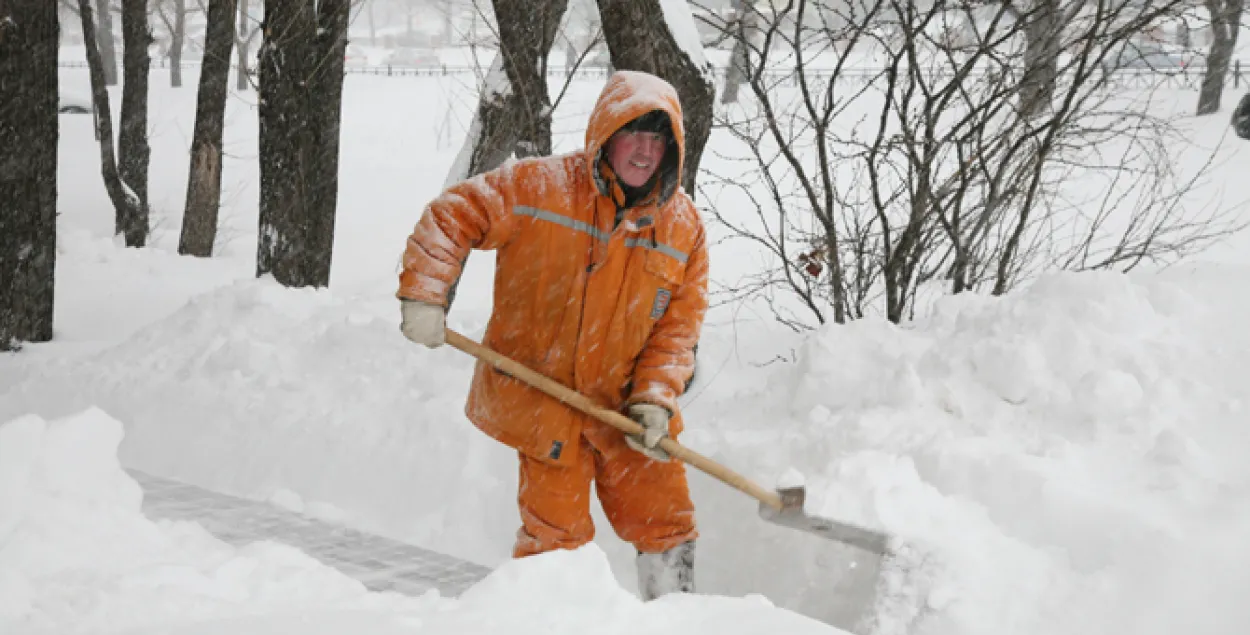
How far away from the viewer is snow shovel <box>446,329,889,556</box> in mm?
3303

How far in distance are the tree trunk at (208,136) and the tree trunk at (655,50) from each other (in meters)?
6.13

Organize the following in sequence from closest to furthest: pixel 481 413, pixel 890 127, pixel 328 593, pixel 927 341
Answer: pixel 328 593 < pixel 481 413 < pixel 927 341 < pixel 890 127

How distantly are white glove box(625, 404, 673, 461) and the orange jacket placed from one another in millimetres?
35

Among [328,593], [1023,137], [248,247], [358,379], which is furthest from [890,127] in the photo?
[328,593]

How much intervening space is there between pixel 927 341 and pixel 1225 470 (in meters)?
1.43

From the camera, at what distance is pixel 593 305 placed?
328 cm

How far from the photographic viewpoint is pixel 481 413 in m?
3.48

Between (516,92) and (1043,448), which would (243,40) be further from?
(1043,448)

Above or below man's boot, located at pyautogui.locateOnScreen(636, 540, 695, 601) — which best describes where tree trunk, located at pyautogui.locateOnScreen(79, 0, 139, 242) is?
above

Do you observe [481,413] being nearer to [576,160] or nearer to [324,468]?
[576,160]

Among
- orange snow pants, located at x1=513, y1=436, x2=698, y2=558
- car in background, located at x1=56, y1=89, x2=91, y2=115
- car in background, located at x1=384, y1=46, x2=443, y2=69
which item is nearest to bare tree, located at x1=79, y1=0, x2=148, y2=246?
orange snow pants, located at x1=513, y1=436, x2=698, y2=558

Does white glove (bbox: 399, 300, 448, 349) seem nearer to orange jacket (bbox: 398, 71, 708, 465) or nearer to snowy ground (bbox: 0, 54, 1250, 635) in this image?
orange jacket (bbox: 398, 71, 708, 465)

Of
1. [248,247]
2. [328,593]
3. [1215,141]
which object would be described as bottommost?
[248,247]

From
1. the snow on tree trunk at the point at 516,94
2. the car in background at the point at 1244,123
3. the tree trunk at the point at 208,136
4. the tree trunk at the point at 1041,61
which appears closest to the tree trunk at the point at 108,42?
the tree trunk at the point at 208,136
